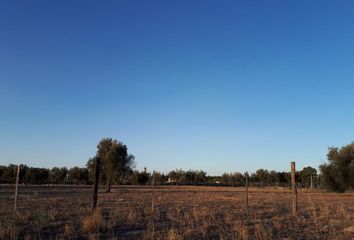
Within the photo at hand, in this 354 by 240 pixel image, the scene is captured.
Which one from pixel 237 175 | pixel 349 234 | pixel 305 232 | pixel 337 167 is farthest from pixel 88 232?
pixel 237 175

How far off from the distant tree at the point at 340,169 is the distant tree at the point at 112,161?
27.0 m

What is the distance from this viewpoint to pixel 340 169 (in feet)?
160

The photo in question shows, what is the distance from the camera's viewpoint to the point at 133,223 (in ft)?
47.1

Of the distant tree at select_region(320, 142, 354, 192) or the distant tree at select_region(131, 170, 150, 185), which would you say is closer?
the distant tree at select_region(320, 142, 354, 192)

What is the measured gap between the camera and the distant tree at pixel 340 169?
48.4 metres

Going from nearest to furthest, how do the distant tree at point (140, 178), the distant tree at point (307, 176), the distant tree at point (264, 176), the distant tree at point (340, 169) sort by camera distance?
the distant tree at point (340, 169) → the distant tree at point (307, 176) → the distant tree at point (140, 178) → the distant tree at point (264, 176)

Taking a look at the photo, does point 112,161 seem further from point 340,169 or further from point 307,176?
point 307,176

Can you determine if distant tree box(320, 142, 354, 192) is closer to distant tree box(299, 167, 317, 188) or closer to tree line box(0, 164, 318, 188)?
tree line box(0, 164, 318, 188)

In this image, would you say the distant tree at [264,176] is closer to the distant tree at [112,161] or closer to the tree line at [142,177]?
the tree line at [142,177]

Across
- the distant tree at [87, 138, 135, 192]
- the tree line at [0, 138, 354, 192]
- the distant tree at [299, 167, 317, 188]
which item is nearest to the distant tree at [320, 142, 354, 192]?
the tree line at [0, 138, 354, 192]

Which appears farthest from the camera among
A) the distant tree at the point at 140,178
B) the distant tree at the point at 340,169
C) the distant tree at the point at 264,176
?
the distant tree at the point at 264,176

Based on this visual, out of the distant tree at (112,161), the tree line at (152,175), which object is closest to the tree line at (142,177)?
the tree line at (152,175)

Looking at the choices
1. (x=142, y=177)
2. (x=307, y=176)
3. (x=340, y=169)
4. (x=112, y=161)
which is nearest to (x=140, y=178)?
(x=142, y=177)

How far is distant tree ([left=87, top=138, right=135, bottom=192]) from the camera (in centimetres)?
5363
